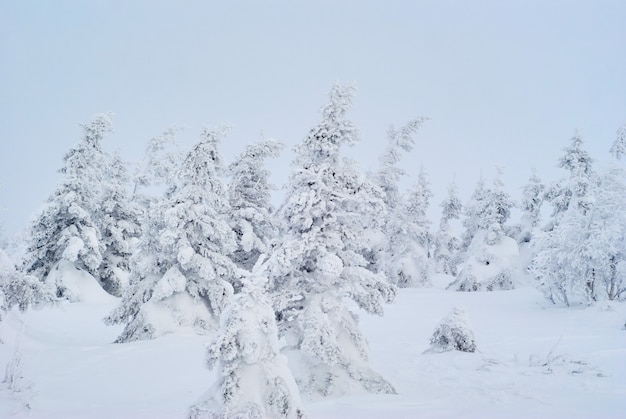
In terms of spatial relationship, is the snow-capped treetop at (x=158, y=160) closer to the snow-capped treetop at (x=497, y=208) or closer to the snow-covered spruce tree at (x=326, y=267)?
the snow-covered spruce tree at (x=326, y=267)

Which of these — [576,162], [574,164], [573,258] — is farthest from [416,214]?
[573,258]

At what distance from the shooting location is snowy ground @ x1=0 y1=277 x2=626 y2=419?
7969mm

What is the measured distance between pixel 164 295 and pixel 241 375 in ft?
38.0

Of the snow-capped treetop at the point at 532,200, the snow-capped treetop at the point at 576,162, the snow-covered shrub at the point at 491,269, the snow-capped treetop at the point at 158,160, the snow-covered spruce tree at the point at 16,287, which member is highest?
the snow-capped treetop at the point at 158,160

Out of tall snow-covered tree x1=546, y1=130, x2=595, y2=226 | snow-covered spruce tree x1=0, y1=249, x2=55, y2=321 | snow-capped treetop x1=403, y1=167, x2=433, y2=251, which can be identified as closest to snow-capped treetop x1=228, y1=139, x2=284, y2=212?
snow-covered spruce tree x1=0, y1=249, x2=55, y2=321

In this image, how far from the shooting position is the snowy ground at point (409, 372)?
26.1 ft

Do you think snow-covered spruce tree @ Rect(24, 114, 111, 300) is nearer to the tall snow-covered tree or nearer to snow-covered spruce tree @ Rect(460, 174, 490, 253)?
the tall snow-covered tree

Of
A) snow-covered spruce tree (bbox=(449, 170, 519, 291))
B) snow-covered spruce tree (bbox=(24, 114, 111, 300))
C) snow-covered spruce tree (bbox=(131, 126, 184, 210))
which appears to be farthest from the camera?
snow-covered spruce tree (bbox=(449, 170, 519, 291))

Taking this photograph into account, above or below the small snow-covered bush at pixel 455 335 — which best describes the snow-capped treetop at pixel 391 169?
above

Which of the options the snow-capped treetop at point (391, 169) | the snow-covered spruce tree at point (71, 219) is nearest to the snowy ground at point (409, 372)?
the snow-covered spruce tree at point (71, 219)

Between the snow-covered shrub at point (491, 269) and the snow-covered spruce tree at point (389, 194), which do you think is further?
the snow-covered spruce tree at point (389, 194)

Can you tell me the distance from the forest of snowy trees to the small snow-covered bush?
0.28 meters

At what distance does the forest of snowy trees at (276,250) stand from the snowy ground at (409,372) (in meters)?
1.52

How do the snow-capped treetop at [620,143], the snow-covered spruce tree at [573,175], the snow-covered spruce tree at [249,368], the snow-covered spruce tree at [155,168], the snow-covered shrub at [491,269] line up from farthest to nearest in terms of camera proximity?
the snow-covered shrub at [491,269] < the snow-covered spruce tree at [573,175] < the snow-covered spruce tree at [155,168] < the snow-capped treetop at [620,143] < the snow-covered spruce tree at [249,368]
